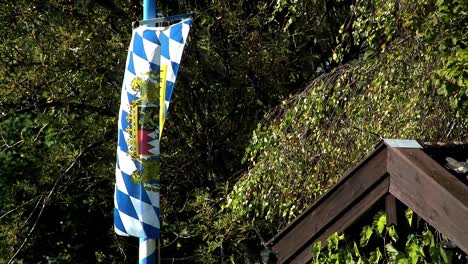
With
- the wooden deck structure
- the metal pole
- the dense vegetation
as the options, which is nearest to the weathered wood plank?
the wooden deck structure

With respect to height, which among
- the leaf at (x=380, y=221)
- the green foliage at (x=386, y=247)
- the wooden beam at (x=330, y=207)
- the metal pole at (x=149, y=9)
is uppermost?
the metal pole at (x=149, y=9)

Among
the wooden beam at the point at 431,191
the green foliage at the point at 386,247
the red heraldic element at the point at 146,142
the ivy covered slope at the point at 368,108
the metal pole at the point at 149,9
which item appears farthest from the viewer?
the metal pole at the point at 149,9

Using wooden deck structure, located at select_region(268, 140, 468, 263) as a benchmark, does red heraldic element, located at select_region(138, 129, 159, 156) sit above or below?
above

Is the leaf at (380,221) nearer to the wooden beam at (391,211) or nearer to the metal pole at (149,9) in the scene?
the wooden beam at (391,211)

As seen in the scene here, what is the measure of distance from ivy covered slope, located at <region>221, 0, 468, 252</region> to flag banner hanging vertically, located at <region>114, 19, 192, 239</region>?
1.05 meters

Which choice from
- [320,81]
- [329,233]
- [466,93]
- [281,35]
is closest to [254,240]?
[281,35]

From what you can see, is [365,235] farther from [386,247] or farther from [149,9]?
[149,9]

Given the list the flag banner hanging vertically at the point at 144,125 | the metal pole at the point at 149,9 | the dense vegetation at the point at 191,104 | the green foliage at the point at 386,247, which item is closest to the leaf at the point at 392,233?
the green foliage at the point at 386,247

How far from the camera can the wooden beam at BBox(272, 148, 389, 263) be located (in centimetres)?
427

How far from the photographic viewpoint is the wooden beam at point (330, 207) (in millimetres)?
4266

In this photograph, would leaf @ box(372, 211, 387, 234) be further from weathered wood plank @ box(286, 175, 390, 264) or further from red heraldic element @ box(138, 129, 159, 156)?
red heraldic element @ box(138, 129, 159, 156)

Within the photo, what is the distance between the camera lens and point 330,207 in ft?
14.5

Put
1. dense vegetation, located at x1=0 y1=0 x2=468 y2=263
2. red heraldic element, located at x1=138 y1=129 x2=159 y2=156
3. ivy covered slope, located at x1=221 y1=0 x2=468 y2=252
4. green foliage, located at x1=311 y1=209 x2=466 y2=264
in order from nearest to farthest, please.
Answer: green foliage, located at x1=311 y1=209 x2=466 y2=264 → ivy covered slope, located at x1=221 y1=0 x2=468 y2=252 → red heraldic element, located at x1=138 y1=129 x2=159 y2=156 → dense vegetation, located at x1=0 y1=0 x2=468 y2=263

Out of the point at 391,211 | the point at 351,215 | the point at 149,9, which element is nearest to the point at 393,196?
the point at 391,211
